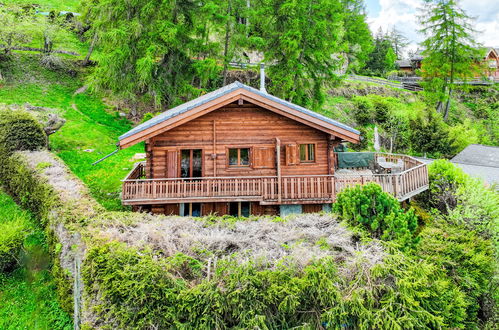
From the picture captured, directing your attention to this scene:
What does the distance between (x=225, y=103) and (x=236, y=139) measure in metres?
1.82

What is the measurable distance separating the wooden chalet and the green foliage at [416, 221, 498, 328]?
13.3 ft

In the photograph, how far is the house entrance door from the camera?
13.2 meters

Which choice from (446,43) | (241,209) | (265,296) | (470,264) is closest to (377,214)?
(470,264)

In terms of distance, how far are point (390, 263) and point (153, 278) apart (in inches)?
157

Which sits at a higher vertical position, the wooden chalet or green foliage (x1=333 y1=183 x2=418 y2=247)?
the wooden chalet

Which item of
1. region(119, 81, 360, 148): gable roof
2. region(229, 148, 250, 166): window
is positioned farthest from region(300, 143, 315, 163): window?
region(229, 148, 250, 166): window

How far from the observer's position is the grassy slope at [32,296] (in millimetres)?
7043

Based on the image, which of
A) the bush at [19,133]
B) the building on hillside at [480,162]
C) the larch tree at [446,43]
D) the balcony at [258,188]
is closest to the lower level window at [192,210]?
the balcony at [258,188]

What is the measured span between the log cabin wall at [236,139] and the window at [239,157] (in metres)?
0.29

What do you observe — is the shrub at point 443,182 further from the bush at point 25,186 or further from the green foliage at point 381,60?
the green foliage at point 381,60

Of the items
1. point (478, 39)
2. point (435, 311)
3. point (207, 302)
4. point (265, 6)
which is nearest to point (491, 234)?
point (435, 311)

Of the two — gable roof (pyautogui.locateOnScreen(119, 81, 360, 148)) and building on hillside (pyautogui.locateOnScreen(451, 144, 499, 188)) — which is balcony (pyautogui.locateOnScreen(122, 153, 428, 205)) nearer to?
gable roof (pyautogui.locateOnScreen(119, 81, 360, 148))

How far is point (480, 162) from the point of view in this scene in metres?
18.5

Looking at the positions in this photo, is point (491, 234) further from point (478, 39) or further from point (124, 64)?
point (478, 39)
